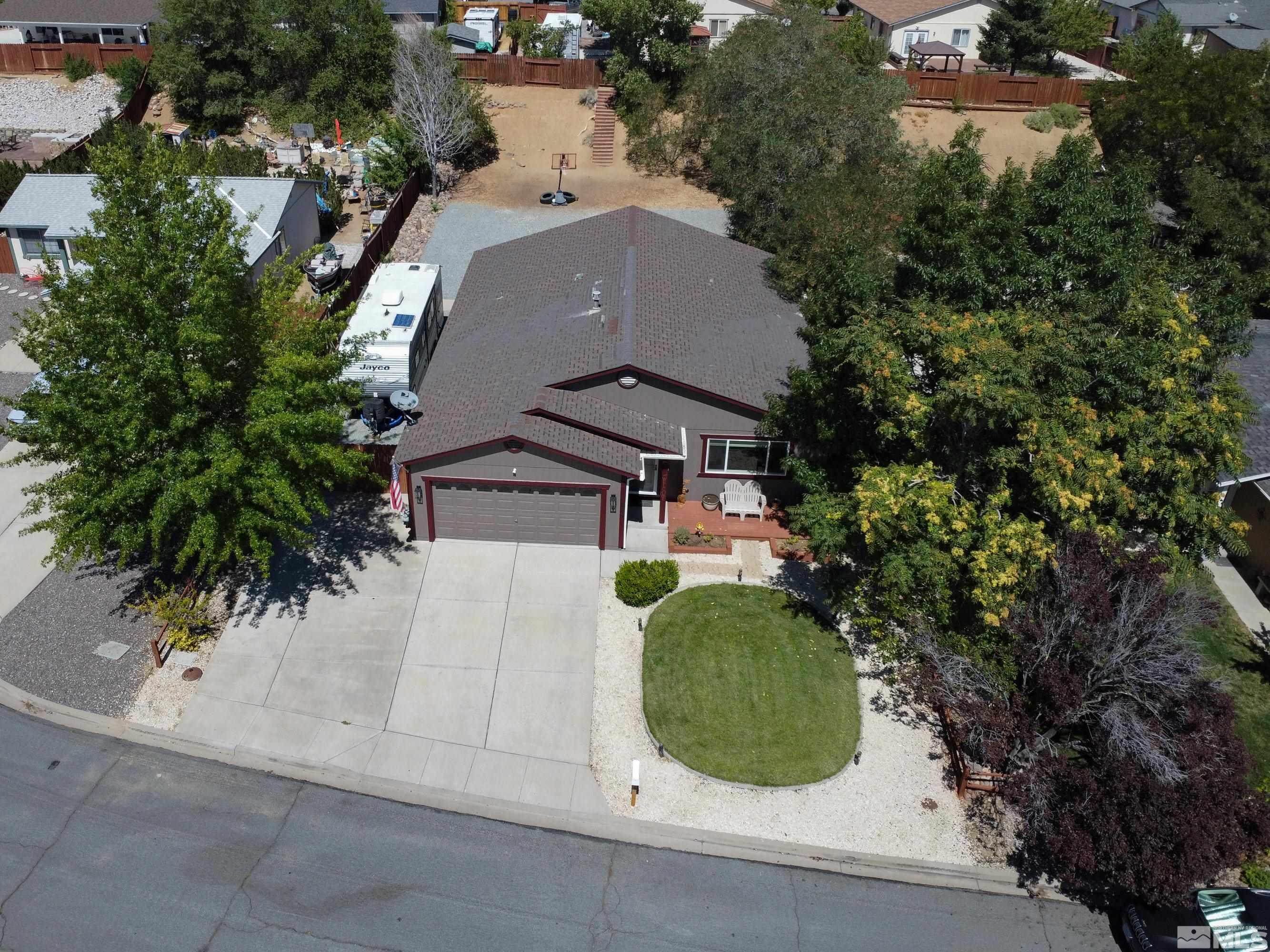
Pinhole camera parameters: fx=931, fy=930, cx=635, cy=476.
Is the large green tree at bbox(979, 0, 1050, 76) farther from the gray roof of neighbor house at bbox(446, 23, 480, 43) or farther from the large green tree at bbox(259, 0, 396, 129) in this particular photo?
the large green tree at bbox(259, 0, 396, 129)

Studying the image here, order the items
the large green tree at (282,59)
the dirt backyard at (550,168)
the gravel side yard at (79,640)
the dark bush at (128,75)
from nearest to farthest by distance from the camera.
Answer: the gravel side yard at (79,640), the dirt backyard at (550,168), the large green tree at (282,59), the dark bush at (128,75)

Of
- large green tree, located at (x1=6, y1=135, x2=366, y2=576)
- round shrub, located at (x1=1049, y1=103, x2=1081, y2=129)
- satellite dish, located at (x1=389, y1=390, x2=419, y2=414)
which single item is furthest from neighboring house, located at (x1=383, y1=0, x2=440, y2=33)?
large green tree, located at (x1=6, y1=135, x2=366, y2=576)

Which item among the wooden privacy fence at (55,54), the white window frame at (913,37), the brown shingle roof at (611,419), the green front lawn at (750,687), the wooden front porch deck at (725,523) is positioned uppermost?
the white window frame at (913,37)

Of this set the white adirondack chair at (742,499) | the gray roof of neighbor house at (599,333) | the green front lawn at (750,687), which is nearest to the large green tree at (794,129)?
the gray roof of neighbor house at (599,333)

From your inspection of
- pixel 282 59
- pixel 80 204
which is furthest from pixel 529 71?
pixel 80 204

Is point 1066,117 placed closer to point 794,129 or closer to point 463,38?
point 794,129

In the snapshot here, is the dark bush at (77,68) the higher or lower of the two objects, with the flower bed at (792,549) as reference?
higher

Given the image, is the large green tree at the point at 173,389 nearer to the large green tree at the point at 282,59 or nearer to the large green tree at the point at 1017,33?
the large green tree at the point at 282,59
